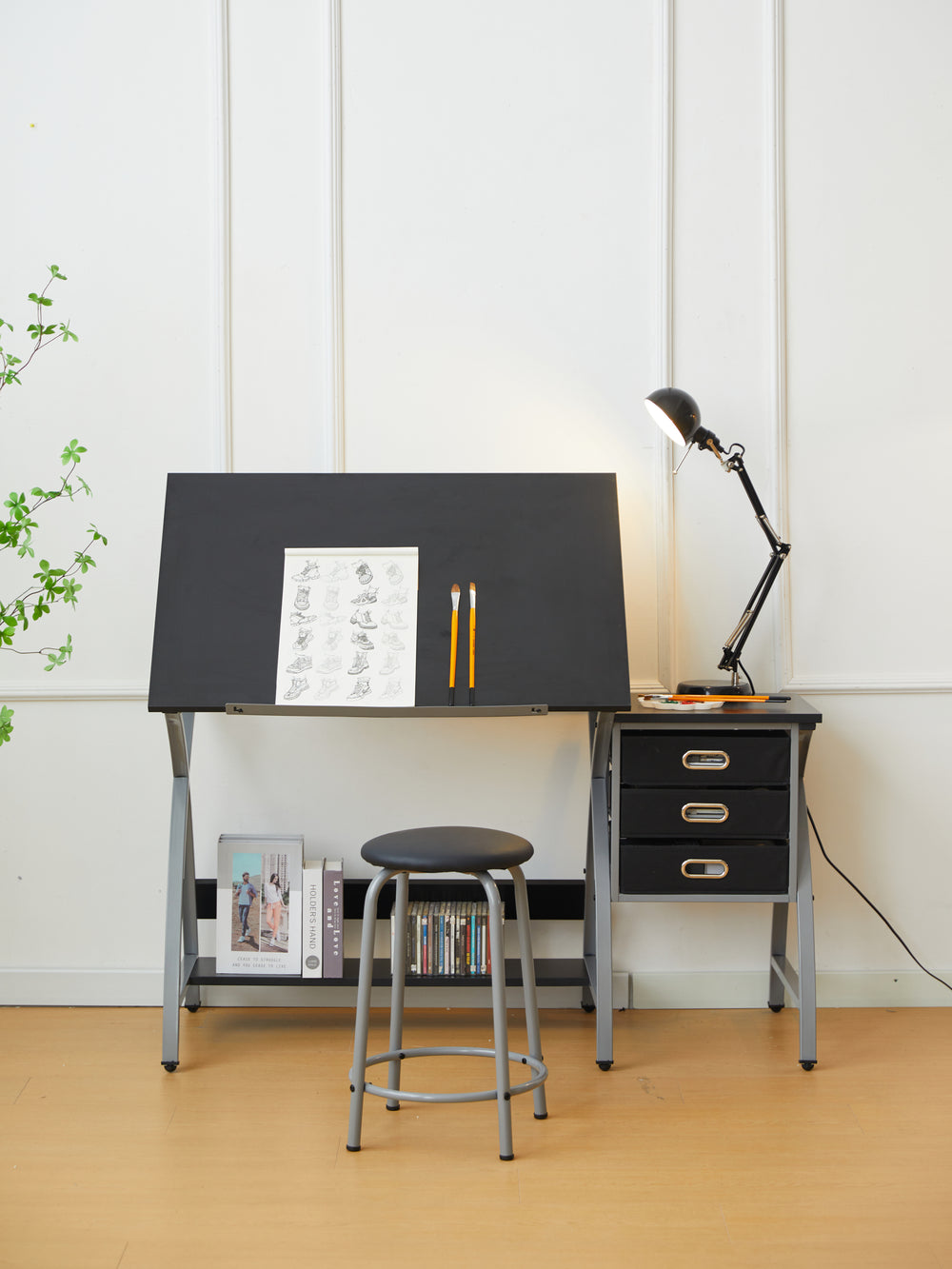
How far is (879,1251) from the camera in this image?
1.75 metres

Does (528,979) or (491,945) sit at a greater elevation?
(491,945)

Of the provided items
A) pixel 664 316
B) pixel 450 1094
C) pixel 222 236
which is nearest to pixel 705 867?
pixel 450 1094

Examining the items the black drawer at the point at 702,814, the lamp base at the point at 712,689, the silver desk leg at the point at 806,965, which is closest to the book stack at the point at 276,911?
the black drawer at the point at 702,814

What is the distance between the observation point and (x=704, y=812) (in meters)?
2.50

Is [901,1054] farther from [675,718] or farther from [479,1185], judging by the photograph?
[479,1185]

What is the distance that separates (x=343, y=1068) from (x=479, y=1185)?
24.2 inches

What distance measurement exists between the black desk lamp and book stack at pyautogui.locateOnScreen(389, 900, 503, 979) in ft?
2.65

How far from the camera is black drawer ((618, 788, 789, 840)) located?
249cm

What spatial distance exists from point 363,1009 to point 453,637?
33.7 inches

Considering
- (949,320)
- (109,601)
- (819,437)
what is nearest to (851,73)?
(949,320)

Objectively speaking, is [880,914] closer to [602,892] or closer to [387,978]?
[602,892]

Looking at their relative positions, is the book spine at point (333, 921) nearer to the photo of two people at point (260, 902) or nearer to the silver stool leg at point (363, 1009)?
the photo of two people at point (260, 902)

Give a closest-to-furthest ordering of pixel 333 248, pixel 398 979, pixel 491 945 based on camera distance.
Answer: pixel 491 945, pixel 398 979, pixel 333 248

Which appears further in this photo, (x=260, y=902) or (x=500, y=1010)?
(x=260, y=902)
